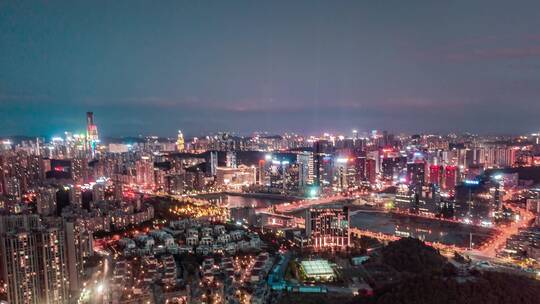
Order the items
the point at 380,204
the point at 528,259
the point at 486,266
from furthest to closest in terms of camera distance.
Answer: the point at 380,204, the point at 528,259, the point at 486,266

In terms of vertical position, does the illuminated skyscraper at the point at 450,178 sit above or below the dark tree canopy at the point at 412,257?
above

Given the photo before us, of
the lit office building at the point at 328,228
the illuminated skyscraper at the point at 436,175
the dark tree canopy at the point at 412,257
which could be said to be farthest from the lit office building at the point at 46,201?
the illuminated skyscraper at the point at 436,175

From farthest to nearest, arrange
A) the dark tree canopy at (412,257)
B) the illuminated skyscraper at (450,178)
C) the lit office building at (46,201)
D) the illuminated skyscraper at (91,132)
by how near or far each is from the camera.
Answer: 1. the illuminated skyscraper at (91,132)
2. the illuminated skyscraper at (450,178)
3. the lit office building at (46,201)
4. the dark tree canopy at (412,257)

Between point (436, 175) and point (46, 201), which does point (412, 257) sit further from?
point (46, 201)

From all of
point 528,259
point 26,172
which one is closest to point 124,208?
point 26,172

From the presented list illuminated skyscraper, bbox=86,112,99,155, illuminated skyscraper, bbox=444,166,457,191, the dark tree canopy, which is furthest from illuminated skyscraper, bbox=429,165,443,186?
illuminated skyscraper, bbox=86,112,99,155

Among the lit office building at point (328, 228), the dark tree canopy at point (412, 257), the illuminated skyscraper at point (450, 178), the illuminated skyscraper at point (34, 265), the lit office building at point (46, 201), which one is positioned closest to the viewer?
the illuminated skyscraper at point (34, 265)

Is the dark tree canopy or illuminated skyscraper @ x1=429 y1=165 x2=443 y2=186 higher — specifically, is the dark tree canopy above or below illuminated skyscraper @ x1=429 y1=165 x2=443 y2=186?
below

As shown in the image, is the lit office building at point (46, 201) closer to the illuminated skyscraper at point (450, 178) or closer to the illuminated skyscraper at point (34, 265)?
the illuminated skyscraper at point (34, 265)

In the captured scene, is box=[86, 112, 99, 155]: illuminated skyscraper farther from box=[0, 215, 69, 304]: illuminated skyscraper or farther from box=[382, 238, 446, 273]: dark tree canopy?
box=[382, 238, 446, 273]: dark tree canopy

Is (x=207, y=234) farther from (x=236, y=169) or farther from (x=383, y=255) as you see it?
(x=236, y=169)

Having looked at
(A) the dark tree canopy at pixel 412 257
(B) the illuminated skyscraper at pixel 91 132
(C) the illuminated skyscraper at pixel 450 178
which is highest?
(B) the illuminated skyscraper at pixel 91 132
